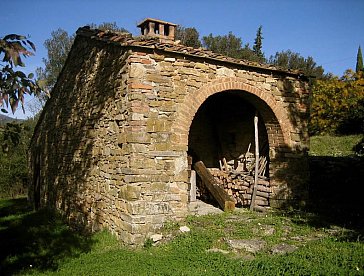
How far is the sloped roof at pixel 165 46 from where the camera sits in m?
6.32

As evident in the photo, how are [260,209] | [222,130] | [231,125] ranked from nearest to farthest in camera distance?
[260,209] < [231,125] < [222,130]

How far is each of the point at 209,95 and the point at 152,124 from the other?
156cm

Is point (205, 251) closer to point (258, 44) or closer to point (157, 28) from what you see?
point (157, 28)

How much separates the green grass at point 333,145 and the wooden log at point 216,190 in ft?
23.0

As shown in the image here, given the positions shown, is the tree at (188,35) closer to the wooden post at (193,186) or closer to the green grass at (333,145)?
the green grass at (333,145)

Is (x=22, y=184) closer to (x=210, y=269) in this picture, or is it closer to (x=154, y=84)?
(x=154, y=84)

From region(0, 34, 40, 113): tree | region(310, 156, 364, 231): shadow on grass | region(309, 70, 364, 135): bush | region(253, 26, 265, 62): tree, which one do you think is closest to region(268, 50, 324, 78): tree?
region(253, 26, 265, 62): tree

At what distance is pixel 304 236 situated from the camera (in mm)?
5930

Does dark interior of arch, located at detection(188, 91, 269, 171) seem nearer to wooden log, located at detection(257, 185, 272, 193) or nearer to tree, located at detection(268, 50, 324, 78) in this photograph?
wooden log, located at detection(257, 185, 272, 193)

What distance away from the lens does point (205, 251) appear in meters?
5.47

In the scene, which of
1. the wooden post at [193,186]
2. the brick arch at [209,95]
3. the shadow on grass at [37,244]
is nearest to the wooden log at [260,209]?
the brick arch at [209,95]

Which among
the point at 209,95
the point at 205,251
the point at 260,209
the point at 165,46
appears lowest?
the point at 205,251

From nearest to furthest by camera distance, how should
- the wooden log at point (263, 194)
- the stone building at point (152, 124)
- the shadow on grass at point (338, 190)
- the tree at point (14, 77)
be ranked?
the tree at point (14, 77) < the stone building at point (152, 124) < the shadow on grass at point (338, 190) < the wooden log at point (263, 194)

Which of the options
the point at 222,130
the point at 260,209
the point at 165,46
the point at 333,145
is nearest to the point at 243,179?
the point at 260,209
